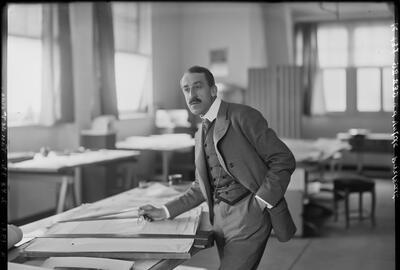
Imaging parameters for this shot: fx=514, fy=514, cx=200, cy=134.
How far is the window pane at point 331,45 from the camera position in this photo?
852 cm

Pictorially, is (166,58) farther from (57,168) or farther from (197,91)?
(197,91)

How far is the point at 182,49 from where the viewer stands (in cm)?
805

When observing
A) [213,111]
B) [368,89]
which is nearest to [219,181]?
[213,111]

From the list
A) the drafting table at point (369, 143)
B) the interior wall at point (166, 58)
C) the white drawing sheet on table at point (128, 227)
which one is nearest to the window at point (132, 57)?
the interior wall at point (166, 58)

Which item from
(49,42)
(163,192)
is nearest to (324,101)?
(49,42)

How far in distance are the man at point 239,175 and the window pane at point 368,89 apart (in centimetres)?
732

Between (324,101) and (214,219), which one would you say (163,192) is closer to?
(214,219)

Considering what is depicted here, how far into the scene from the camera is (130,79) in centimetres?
693

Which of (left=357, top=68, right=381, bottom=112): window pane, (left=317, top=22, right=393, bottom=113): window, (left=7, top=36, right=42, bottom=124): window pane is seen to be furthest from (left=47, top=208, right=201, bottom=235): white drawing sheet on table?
(left=357, top=68, right=381, bottom=112): window pane

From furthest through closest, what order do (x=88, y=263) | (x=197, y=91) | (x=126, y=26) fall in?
1. (x=126, y=26)
2. (x=197, y=91)
3. (x=88, y=263)

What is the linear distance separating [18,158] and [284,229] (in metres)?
3.53

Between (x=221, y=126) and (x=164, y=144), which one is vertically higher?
(x=221, y=126)

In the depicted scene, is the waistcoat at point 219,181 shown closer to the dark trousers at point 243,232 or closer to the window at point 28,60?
the dark trousers at point 243,232

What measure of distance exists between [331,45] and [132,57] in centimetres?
357
